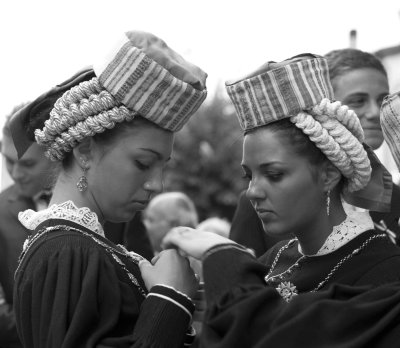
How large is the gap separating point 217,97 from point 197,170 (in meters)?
1.98

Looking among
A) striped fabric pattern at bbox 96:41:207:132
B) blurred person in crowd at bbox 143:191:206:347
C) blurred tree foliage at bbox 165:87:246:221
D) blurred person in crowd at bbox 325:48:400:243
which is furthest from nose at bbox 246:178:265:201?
blurred tree foliage at bbox 165:87:246:221

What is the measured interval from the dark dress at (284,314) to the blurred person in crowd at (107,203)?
258 mm

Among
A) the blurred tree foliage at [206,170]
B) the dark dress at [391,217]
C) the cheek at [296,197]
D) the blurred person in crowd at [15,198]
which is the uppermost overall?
the cheek at [296,197]

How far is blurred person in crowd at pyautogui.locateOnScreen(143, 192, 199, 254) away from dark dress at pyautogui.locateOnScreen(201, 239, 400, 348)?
3.75m

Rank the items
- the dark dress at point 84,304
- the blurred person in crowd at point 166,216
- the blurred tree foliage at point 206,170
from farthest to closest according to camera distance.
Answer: the blurred tree foliage at point 206,170 < the blurred person in crowd at point 166,216 < the dark dress at point 84,304

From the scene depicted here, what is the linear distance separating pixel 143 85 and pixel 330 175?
775 millimetres

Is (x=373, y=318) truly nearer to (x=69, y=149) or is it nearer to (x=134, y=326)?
(x=134, y=326)

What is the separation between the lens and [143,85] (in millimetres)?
2490

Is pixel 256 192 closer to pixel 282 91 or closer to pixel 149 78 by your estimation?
pixel 282 91

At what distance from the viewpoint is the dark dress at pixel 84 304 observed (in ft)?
7.15

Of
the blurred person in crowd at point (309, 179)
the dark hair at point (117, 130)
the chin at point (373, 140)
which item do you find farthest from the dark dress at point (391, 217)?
the dark hair at point (117, 130)

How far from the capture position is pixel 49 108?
8.63 ft

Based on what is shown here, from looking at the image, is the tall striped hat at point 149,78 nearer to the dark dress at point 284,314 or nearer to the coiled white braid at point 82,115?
the coiled white braid at point 82,115

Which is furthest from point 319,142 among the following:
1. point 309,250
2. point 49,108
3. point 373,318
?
point 49,108
